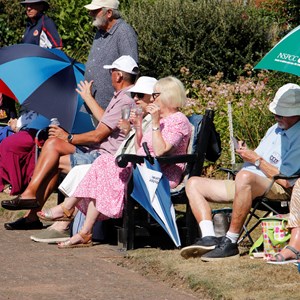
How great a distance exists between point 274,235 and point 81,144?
220 cm

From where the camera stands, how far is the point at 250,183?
7992mm

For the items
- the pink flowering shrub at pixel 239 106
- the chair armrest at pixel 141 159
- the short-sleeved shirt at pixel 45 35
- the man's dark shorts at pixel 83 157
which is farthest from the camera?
the pink flowering shrub at pixel 239 106

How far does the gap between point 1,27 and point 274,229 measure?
11.1m

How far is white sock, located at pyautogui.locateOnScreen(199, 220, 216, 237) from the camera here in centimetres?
820

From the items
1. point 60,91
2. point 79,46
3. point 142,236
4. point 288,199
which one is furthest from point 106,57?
point 79,46

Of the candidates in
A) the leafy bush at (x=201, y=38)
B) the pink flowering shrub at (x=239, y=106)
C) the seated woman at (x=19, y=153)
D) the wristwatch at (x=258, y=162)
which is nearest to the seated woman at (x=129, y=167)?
the wristwatch at (x=258, y=162)

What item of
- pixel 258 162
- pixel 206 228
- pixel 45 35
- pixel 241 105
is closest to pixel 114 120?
pixel 206 228

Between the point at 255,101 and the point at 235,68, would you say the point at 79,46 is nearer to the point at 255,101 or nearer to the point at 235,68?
the point at 235,68

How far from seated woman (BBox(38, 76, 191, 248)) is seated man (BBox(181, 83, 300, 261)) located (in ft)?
1.24

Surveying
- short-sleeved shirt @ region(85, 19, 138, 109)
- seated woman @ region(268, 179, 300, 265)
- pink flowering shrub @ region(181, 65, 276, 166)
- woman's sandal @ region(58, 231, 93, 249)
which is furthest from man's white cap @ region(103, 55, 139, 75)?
pink flowering shrub @ region(181, 65, 276, 166)

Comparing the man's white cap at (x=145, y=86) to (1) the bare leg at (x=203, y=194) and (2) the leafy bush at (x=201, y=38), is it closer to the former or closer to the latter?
(1) the bare leg at (x=203, y=194)

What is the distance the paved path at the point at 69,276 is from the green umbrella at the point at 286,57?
1.78 meters

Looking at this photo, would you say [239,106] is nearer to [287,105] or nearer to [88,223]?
[88,223]

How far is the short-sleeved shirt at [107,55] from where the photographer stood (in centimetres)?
984
